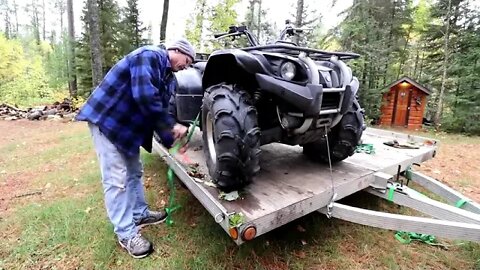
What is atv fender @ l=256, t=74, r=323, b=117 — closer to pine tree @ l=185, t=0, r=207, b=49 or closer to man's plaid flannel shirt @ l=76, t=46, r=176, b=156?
man's plaid flannel shirt @ l=76, t=46, r=176, b=156

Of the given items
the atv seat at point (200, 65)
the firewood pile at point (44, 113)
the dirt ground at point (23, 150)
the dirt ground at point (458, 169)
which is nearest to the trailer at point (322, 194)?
the atv seat at point (200, 65)

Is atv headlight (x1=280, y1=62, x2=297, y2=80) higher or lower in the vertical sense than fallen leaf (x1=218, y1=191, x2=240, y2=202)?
higher

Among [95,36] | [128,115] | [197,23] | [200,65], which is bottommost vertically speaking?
[128,115]

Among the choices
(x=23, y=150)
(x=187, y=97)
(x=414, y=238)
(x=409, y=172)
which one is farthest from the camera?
(x=23, y=150)

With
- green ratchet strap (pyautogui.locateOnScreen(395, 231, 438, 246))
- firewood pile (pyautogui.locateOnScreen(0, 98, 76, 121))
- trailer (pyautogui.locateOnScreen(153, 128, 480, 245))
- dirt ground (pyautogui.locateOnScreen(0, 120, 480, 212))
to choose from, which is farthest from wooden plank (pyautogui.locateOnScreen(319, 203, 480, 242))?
firewood pile (pyautogui.locateOnScreen(0, 98, 76, 121))

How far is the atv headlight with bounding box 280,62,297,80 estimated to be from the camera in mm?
2254

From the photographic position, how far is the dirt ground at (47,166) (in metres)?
4.15

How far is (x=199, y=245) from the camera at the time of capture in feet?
8.24

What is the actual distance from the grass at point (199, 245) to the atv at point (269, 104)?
24.1 inches

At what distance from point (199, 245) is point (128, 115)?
48.7 inches

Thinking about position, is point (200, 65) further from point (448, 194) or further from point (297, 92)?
point (448, 194)

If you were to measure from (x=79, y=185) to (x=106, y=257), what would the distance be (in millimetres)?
1944

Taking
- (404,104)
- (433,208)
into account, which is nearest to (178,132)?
(433,208)

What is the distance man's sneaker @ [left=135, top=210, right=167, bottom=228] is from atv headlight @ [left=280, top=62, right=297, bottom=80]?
181 centimetres
